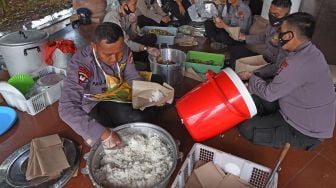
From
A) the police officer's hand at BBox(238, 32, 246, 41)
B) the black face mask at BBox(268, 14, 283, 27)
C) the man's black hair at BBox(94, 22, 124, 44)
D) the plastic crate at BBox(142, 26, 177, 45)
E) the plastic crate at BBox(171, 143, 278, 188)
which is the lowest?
the plastic crate at BBox(171, 143, 278, 188)

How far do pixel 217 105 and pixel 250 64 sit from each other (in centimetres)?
86

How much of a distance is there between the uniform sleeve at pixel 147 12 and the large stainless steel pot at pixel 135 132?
68.1 inches

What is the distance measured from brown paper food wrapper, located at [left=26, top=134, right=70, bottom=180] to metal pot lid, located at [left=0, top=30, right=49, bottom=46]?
82 cm

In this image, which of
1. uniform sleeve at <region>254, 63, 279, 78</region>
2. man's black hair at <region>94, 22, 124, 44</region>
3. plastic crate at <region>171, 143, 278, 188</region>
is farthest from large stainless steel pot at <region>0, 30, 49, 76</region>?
uniform sleeve at <region>254, 63, 279, 78</region>

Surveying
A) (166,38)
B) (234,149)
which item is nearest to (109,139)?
(234,149)

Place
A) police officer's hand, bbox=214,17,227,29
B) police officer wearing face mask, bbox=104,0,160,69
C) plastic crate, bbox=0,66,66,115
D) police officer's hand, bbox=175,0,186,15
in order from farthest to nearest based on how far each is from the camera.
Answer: police officer's hand, bbox=175,0,186,15
police officer's hand, bbox=214,17,227,29
police officer wearing face mask, bbox=104,0,160,69
plastic crate, bbox=0,66,66,115

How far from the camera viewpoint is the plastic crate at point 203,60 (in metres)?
2.02

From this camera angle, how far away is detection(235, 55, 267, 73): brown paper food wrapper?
1.78 m

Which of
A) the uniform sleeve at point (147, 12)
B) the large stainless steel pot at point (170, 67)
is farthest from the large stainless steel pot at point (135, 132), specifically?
the uniform sleeve at point (147, 12)

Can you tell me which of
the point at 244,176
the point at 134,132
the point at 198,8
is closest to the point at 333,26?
the point at 198,8

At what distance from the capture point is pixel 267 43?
2004 mm

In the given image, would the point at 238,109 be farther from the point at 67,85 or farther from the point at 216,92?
the point at 67,85

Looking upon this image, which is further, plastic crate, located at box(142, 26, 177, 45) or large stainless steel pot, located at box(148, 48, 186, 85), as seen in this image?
plastic crate, located at box(142, 26, 177, 45)

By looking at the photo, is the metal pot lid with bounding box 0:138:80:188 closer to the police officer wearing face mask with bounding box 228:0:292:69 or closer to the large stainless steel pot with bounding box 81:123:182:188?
the large stainless steel pot with bounding box 81:123:182:188
